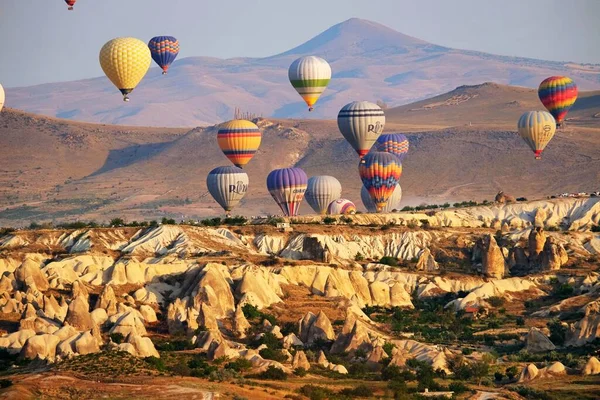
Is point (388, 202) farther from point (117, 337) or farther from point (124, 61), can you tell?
point (117, 337)

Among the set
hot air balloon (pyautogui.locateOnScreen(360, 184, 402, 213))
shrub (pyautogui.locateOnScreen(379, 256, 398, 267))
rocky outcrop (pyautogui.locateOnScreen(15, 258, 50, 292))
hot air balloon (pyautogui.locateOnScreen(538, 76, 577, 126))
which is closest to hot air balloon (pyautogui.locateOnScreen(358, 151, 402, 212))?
hot air balloon (pyautogui.locateOnScreen(360, 184, 402, 213))

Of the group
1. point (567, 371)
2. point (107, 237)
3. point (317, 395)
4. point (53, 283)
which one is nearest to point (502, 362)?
point (567, 371)

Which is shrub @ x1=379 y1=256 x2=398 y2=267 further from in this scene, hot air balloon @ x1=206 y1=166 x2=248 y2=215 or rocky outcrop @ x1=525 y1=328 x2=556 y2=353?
rocky outcrop @ x1=525 y1=328 x2=556 y2=353

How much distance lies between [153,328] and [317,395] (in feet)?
69.1

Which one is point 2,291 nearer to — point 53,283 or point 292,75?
point 53,283

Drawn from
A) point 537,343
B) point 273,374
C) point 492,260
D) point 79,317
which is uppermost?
point 79,317

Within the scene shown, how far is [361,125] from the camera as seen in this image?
13838 cm

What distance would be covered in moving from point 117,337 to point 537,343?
2314 centimetres

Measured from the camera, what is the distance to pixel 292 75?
475 ft

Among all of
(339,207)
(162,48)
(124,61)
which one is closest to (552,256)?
(124,61)

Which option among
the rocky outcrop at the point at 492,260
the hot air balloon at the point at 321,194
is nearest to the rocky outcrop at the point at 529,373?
the rocky outcrop at the point at 492,260

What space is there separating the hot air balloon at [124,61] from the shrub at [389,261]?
958 inches

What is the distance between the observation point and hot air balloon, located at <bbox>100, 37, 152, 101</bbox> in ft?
400

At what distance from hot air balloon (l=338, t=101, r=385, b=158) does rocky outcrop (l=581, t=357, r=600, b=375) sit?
67.8 metres
